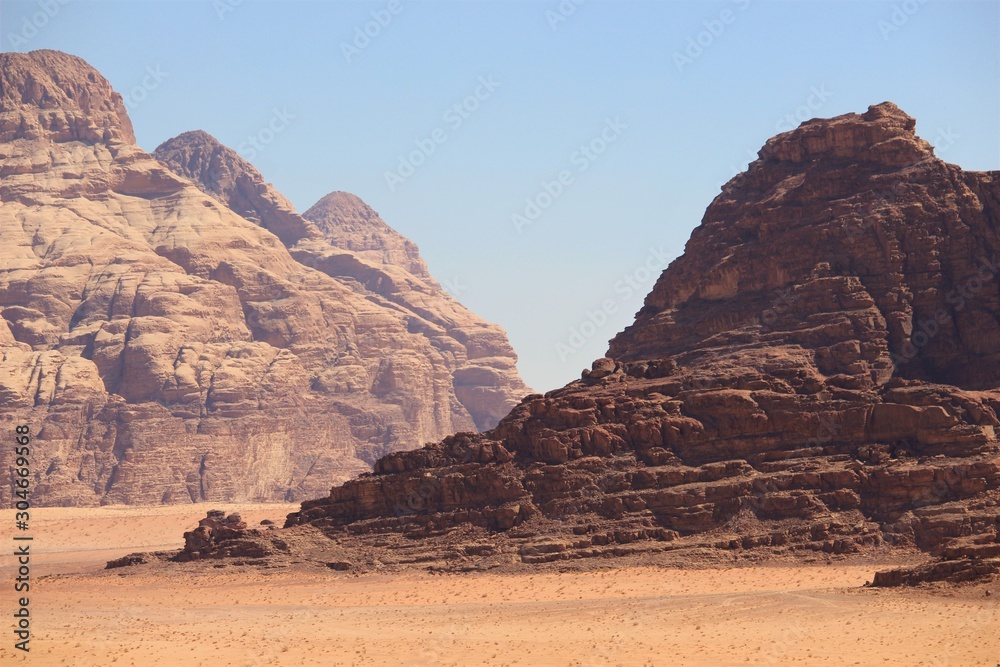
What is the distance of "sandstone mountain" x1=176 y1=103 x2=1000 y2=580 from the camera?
2518 inches

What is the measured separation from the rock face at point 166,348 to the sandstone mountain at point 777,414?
253ft

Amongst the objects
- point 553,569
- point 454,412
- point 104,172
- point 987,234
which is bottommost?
point 553,569

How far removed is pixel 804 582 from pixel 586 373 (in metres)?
23.3

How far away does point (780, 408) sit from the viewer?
68.3m

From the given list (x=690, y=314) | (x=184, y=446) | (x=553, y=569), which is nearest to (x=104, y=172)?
(x=184, y=446)

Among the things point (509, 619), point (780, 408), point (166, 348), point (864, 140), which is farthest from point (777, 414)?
point (166, 348)

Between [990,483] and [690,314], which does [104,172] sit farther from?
[990,483]

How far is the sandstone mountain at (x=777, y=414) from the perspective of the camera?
63969mm

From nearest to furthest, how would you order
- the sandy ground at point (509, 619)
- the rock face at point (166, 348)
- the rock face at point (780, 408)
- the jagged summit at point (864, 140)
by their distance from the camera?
the sandy ground at point (509, 619) < the rock face at point (780, 408) < the jagged summit at point (864, 140) < the rock face at point (166, 348)

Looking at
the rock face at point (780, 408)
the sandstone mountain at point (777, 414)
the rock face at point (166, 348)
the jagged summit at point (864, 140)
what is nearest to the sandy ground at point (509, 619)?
the sandstone mountain at point (777, 414)

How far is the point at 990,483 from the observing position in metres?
62.2

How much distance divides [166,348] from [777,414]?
10682cm

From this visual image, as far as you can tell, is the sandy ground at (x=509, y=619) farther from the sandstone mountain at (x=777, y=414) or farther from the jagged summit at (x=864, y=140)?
the jagged summit at (x=864, y=140)

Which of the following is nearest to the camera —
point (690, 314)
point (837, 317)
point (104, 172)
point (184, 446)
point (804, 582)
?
point (804, 582)
